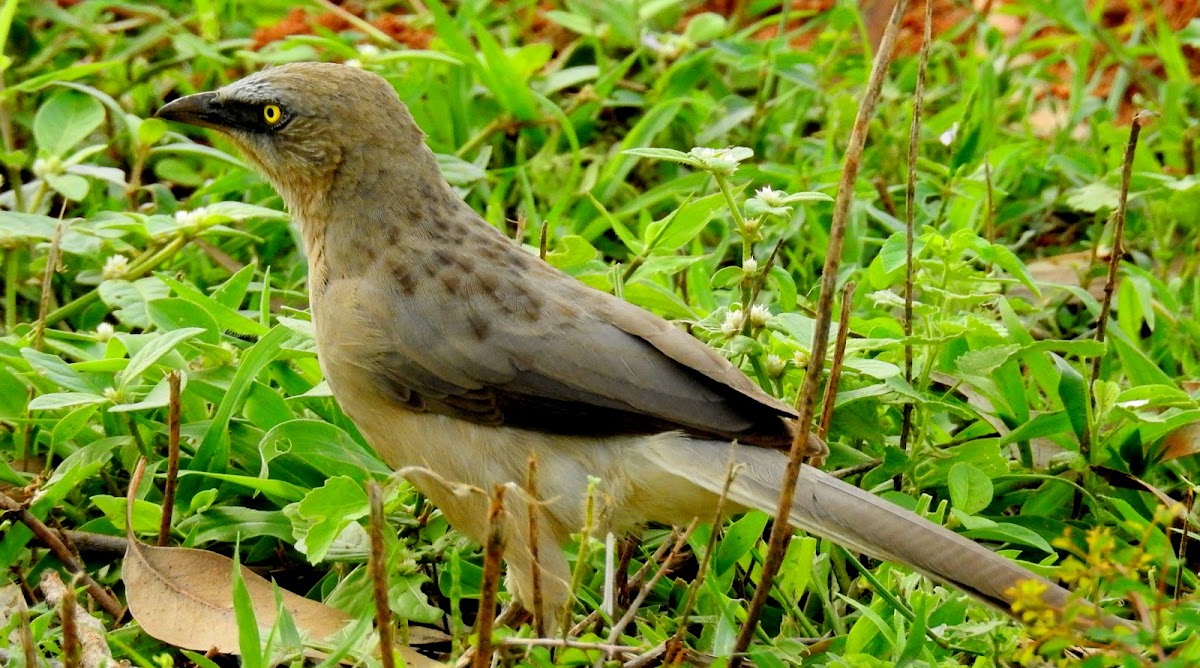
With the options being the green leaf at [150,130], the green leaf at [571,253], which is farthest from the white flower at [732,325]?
the green leaf at [150,130]

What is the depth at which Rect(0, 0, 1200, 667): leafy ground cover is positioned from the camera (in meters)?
3.70

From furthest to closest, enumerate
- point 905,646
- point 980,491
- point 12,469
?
1. point 12,469
2. point 980,491
3. point 905,646

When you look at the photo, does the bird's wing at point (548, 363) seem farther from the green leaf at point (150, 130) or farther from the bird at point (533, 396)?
Answer: the green leaf at point (150, 130)

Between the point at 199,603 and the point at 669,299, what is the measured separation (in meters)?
1.73

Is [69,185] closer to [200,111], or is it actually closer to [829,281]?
[200,111]

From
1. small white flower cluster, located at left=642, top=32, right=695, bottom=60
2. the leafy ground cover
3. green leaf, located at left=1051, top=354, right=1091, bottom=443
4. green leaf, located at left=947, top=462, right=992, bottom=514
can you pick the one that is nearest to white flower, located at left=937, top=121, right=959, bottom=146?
the leafy ground cover

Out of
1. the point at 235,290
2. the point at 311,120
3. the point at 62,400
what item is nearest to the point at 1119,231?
the point at 311,120

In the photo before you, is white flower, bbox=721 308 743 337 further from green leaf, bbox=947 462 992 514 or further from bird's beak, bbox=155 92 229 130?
bird's beak, bbox=155 92 229 130

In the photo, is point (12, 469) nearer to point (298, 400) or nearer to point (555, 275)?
point (298, 400)

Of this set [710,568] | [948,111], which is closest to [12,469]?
[710,568]

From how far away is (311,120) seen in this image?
429 centimetres

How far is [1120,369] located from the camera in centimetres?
485

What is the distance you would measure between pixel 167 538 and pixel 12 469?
26.1 inches

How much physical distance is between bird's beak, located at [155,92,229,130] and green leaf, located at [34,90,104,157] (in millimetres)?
868
